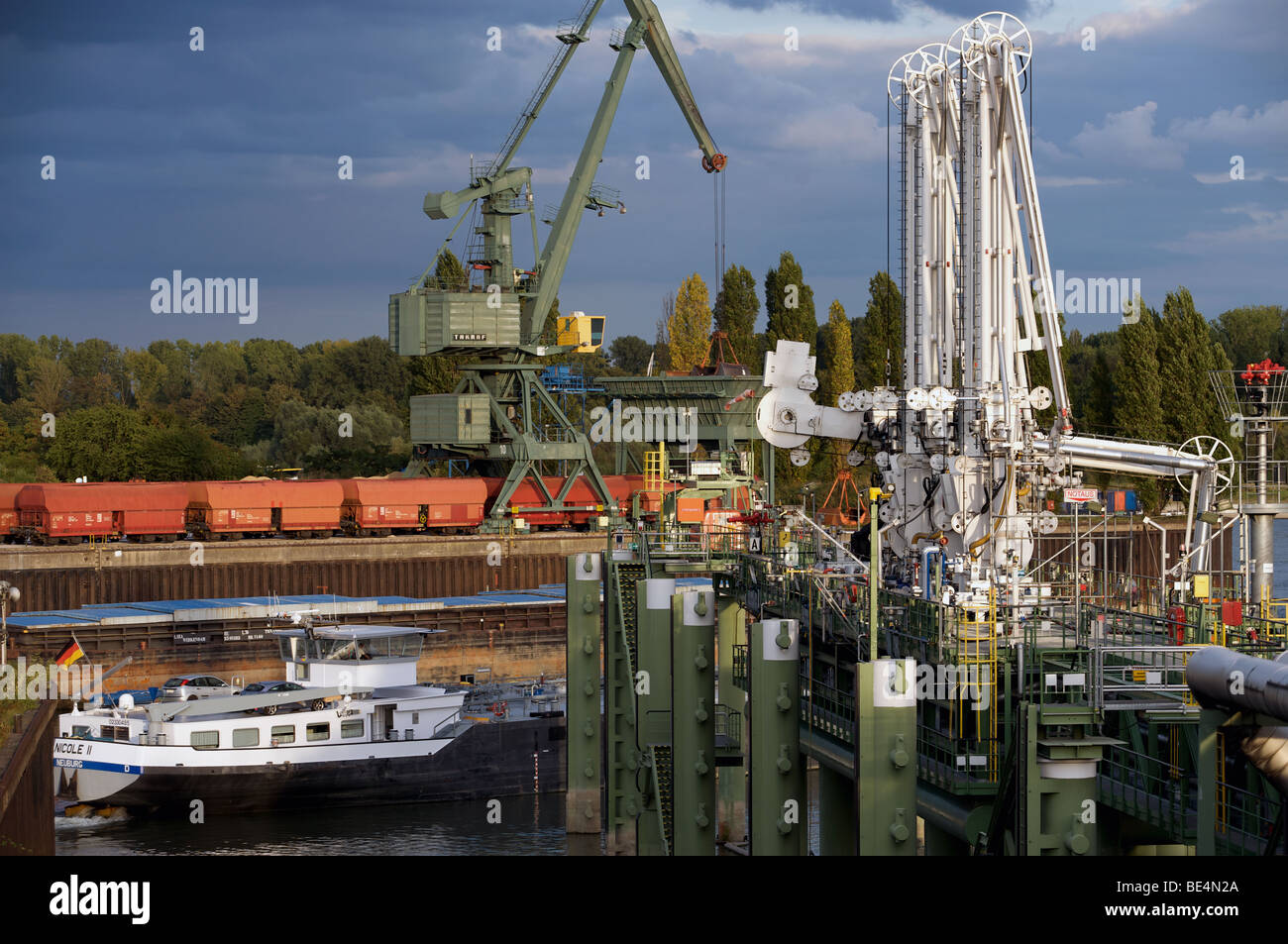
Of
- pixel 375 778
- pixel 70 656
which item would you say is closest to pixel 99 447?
pixel 70 656

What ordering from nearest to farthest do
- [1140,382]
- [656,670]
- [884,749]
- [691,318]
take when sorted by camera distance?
1. [884,749]
2. [656,670]
3. [1140,382]
4. [691,318]

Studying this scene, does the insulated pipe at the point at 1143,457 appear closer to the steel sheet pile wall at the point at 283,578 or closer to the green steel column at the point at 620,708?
the green steel column at the point at 620,708

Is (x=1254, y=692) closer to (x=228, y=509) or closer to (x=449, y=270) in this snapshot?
(x=228, y=509)

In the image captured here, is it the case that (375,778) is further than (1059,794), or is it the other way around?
(375,778)

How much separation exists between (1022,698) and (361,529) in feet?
208

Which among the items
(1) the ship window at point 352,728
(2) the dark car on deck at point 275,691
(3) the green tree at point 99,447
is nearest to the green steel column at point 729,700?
(1) the ship window at point 352,728

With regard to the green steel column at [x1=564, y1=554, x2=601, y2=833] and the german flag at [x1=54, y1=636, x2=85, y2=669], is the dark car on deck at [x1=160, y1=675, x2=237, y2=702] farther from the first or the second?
the green steel column at [x1=564, y1=554, x2=601, y2=833]

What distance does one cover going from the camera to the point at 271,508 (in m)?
79.1

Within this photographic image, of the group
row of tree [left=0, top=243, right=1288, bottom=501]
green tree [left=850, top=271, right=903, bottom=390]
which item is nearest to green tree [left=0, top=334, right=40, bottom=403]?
row of tree [left=0, top=243, right=1288, bottom=501]

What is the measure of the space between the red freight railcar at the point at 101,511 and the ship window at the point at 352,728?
2730 centimetres

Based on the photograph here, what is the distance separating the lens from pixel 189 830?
4966 cm

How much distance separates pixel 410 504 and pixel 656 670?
49914 millimetres

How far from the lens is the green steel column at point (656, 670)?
109ft

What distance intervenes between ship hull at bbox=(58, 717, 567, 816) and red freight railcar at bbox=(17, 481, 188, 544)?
84.2ft
